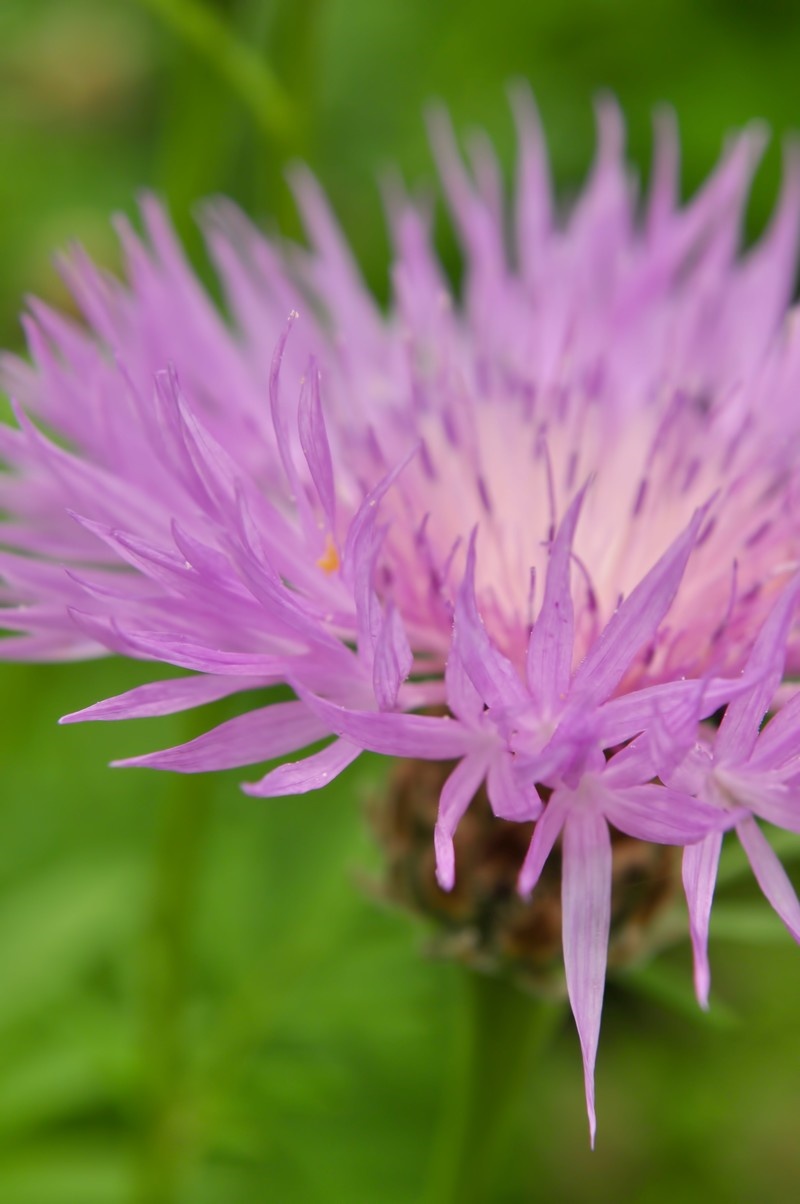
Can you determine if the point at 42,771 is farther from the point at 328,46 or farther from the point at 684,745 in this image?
the point at 328,46

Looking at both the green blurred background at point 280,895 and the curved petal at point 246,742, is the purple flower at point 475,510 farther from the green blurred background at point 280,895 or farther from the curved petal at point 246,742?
the green blurred background at point 280,895

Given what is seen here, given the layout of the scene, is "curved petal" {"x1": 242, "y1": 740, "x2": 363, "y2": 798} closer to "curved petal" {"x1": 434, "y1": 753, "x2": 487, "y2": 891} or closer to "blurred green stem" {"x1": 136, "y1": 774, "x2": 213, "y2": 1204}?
"curved petal" {"x1": 434, "y1": 753, "x2": 487, "y2": 891}

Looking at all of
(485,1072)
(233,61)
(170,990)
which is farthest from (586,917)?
(233,61)

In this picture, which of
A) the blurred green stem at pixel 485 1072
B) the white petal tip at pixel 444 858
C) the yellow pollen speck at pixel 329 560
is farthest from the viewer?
the blurred green stem at pixel 485 1072

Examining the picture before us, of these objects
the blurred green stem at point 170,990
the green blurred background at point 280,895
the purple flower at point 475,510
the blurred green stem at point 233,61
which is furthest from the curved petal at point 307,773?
the blurred green stem at point 233,61

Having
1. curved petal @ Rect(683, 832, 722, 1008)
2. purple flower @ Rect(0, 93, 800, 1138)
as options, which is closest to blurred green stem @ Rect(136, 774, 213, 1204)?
purple flower @ Rect(0, 93, 800, 1138)
